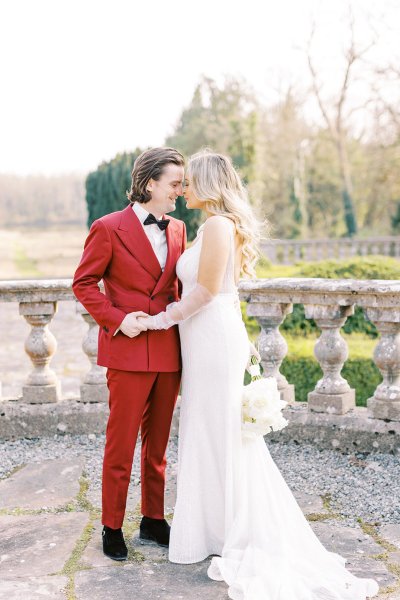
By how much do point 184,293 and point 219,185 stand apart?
0.49 metres

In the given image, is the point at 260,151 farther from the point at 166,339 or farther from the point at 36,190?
the point at 166,339

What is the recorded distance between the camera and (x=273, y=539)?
2.97 m

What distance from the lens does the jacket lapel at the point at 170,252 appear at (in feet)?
10.4

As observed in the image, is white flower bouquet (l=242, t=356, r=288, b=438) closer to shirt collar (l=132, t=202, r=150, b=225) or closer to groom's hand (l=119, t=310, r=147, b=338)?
groom's hand (l=119, t=310, r=147, b=338)

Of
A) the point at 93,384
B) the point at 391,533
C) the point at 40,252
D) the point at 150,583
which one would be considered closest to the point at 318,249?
the point at 40,252

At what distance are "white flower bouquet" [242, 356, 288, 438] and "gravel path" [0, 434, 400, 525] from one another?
2.57 ft

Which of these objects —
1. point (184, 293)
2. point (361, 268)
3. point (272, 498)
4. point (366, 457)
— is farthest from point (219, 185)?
point (361, 268)

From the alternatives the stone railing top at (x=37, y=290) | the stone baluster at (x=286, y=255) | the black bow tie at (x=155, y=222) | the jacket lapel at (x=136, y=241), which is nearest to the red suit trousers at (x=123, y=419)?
the jacket lapel at (x=136, y=241)

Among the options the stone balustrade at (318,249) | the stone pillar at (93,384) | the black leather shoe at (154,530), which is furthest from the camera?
the stone balustrade at (318,249)

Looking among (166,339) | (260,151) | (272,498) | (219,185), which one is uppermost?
(260,151)

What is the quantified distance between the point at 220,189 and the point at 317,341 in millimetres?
1759

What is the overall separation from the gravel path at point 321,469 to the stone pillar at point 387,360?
274 mm

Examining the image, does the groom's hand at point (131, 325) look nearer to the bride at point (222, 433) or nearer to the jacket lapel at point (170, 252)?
the bride at point (222, 433)

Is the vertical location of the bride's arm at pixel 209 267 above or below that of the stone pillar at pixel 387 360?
above
